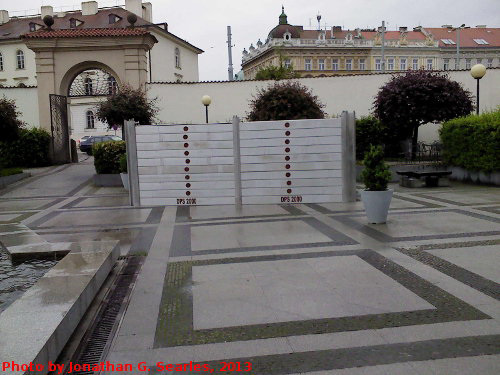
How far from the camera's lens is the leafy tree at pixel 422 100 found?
17.3 meters

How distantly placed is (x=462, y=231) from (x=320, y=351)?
5188mm

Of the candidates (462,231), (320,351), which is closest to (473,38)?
(462,231)

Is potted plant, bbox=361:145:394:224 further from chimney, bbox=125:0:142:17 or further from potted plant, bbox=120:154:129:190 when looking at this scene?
chimney, bbox=125:0:142:17

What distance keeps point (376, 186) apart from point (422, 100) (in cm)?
993

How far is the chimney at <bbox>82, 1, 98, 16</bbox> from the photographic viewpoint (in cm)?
5762

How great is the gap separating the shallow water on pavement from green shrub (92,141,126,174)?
9.93 m

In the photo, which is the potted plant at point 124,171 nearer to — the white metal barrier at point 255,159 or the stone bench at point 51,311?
the white metal barrier at point 255,159

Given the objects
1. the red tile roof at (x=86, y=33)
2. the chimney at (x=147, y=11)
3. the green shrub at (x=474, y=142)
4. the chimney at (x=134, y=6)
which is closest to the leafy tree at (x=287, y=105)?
the green shrub at (x=474, y=142)

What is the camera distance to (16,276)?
5848 millimetres

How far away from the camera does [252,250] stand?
7207mm

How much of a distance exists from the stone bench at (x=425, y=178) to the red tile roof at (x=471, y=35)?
74641 millimetres

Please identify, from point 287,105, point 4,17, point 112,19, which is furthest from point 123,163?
point 4,17

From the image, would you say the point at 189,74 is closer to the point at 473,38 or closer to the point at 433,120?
the point at 433,120

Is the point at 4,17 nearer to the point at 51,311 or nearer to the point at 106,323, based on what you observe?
the point at 106,323
